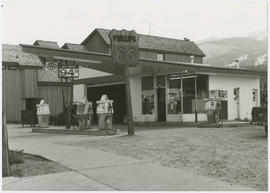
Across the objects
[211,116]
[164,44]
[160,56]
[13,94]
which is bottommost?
[211,116]

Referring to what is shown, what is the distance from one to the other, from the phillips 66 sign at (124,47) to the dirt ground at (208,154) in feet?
8.19

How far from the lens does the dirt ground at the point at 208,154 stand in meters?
7.27

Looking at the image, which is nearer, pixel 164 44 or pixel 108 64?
pixel 108 64

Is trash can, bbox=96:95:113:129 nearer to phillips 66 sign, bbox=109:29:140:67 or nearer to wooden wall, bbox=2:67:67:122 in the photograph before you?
phillips 66 sign, bbox=109:29:140:67

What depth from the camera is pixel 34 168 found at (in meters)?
8.27

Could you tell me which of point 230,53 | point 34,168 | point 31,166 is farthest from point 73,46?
point 34,168

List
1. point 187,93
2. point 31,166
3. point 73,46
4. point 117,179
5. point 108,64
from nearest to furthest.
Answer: point 117,179 < point 31,166 < point 108,64 < point 187,93 < point 73,46

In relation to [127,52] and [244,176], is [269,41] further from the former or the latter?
[127,52]

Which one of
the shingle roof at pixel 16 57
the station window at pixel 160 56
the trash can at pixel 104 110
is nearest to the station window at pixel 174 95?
the trash can at pixel 104 110

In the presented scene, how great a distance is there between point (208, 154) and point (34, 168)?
3.85 metres

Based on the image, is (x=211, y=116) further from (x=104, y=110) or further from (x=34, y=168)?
(x=34, y=168)

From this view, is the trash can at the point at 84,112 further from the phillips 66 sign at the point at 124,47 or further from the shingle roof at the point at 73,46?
the shingle roof at the point at 73,46

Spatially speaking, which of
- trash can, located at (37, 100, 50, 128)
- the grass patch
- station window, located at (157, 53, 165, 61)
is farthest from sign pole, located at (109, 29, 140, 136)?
station window, located at (157, 53, 165, 61)

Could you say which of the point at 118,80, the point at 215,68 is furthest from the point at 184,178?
the point at 118,80
